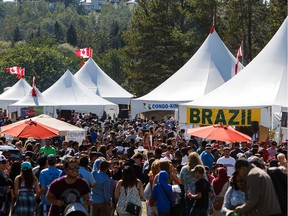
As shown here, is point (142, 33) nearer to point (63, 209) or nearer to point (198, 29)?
point (198, 29)

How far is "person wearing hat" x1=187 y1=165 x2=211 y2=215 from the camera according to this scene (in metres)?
13.4

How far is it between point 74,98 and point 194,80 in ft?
30.8

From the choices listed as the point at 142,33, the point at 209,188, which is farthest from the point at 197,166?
the point at 142,33

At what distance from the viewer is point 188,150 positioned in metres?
19.7

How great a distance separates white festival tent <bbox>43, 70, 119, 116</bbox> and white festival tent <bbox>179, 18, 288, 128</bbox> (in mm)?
16642

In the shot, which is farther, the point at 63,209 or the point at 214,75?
the point at 214,75

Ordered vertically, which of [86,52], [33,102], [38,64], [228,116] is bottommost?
[33,102]

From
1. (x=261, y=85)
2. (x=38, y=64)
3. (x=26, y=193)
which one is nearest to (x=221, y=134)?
(x=261, y=85)

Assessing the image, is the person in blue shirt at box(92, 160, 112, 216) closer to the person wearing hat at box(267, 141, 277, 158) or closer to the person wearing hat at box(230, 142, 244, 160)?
the person wearing hat at box(230, 142, 244, 160)

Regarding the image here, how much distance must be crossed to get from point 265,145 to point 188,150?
8.53 feet

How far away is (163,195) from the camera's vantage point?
13.6 metres

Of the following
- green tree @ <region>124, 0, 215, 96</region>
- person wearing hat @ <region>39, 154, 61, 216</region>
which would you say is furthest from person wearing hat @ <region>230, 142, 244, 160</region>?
green tree @ <region>124, 0, 215, 96</region>

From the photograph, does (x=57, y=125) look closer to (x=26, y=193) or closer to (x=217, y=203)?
(x=217, y=203)

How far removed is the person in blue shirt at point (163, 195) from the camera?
532 inches
